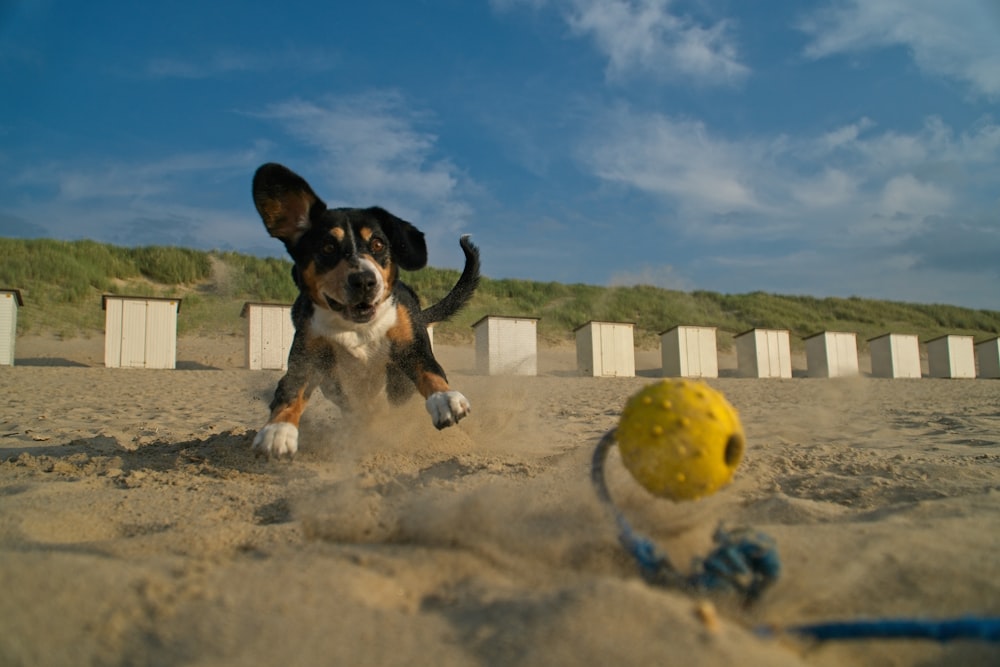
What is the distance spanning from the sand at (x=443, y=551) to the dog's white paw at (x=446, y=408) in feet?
0.67

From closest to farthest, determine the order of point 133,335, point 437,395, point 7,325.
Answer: point 437,395 → point 7,325 → point 133,335

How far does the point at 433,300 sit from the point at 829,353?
12164 mm

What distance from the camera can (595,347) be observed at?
14.6 m

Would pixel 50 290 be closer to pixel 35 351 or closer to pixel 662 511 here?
pixel 35 351

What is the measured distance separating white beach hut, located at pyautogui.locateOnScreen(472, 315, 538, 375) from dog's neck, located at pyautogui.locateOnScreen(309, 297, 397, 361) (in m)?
9.59

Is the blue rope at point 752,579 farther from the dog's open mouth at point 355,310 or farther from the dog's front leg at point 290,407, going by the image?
the dog's open mouth at point 355,310

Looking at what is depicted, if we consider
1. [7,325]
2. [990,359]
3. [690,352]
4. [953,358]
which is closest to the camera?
[7,325]

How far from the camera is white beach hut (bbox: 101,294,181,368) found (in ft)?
38.6

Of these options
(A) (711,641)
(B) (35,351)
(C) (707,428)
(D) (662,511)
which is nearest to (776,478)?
(D) (662,511)

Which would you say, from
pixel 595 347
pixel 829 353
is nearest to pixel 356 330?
pixel 595 347

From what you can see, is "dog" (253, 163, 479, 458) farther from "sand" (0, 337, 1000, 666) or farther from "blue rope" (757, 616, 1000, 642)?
"blue rope" (757, 616, 1000, 642)

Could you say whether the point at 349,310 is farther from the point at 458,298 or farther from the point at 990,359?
the point at 990,359

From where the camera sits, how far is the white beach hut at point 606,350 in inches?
575

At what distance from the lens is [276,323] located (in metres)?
12.9
